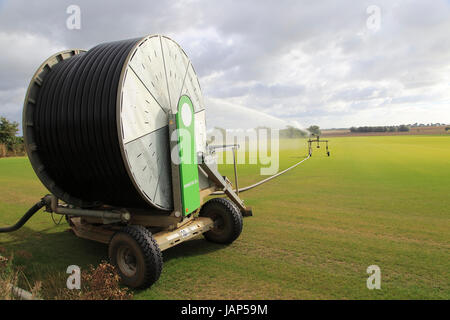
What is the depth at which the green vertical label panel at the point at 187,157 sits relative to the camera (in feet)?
20.5

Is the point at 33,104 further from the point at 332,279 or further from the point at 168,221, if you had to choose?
the point at 332,279

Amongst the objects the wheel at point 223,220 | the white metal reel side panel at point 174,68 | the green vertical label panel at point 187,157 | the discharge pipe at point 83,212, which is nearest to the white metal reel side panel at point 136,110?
the green vertical label panel at point 187,157

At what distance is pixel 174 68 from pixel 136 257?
4182mm

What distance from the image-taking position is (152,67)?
6.36 meters

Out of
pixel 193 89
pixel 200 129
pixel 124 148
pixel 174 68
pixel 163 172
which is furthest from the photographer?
pixel 200 129

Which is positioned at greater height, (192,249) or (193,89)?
(193,89)

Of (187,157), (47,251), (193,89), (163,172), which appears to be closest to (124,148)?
(163,172)

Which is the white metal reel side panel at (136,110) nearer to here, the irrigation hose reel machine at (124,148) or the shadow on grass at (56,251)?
the irrigation hose reel machine at (124,148)

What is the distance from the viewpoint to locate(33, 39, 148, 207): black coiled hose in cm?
568

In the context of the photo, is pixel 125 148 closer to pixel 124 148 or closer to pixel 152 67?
pixel 124 148

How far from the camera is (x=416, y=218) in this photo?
9.23 m

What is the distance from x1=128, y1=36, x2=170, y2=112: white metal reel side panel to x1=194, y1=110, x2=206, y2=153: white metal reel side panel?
5.17 ft
